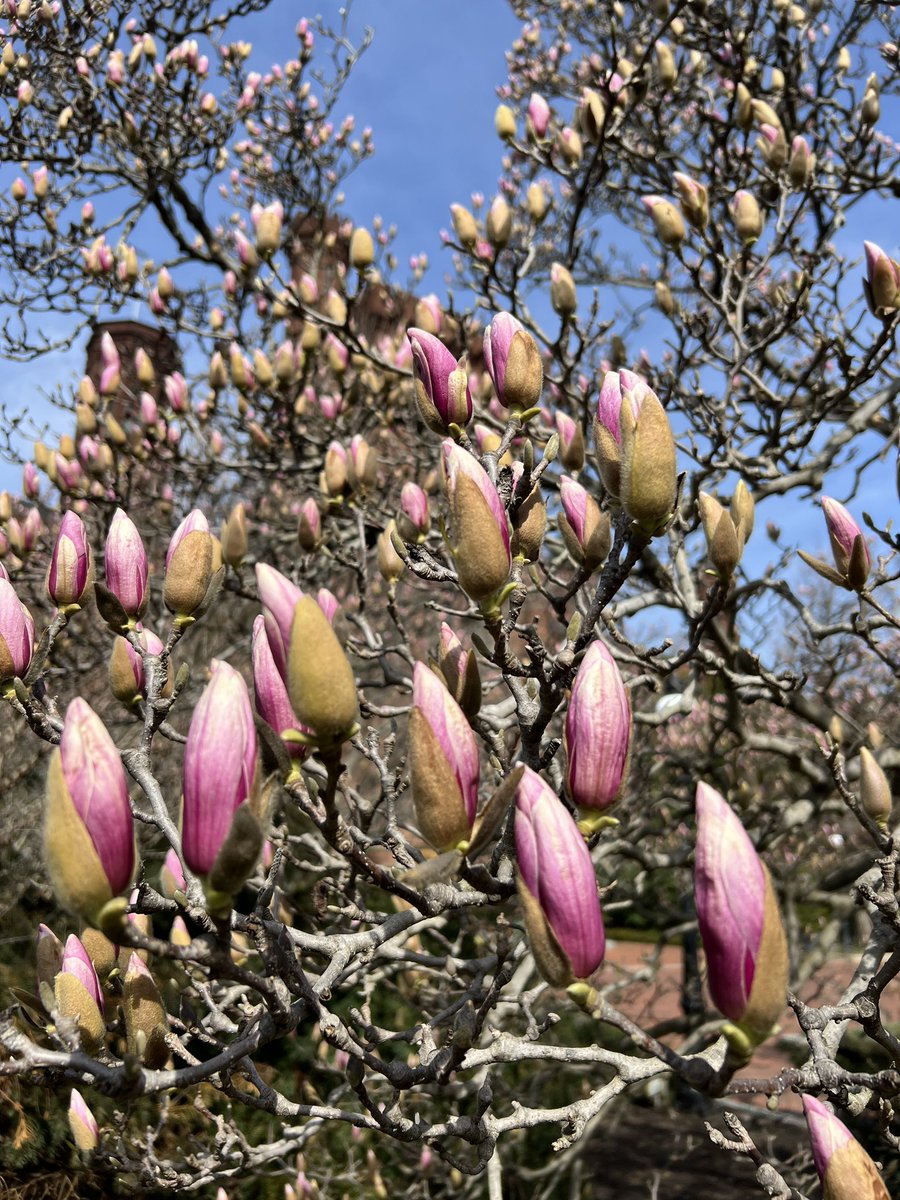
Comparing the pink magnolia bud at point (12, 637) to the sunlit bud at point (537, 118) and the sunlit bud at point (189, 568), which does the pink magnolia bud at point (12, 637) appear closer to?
the sunlit bud at point (189, 568)

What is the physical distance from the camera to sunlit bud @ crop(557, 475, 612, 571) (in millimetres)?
1278

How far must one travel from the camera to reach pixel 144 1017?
1151 millimetres

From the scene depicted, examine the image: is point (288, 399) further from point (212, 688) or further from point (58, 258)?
point (212, 688)

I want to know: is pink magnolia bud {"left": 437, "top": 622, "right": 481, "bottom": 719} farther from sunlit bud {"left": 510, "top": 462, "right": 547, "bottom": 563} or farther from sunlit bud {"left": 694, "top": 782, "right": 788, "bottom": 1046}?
sunlit bud {"left": 694, "top": 782, "right": 788, "bottom": 1046}

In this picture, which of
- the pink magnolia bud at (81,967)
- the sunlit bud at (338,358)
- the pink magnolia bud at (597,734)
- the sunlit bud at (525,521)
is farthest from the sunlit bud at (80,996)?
the sunlit bud at (338,358)

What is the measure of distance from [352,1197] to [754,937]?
4.85 meters

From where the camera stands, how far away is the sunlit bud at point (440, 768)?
833 mm

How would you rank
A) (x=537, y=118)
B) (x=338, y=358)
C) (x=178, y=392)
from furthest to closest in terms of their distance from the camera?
(x=178, y=392)
(x=338, y=358)
(x=537, y=118)

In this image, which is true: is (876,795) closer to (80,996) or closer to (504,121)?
(80,996)

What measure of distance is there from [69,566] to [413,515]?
0.63 metres

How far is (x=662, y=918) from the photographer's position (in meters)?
4.84

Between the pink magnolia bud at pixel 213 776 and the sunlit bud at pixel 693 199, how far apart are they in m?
2.33

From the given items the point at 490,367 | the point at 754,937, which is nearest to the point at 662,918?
the point at 490,367

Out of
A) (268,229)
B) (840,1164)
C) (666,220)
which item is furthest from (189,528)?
(268,229)
